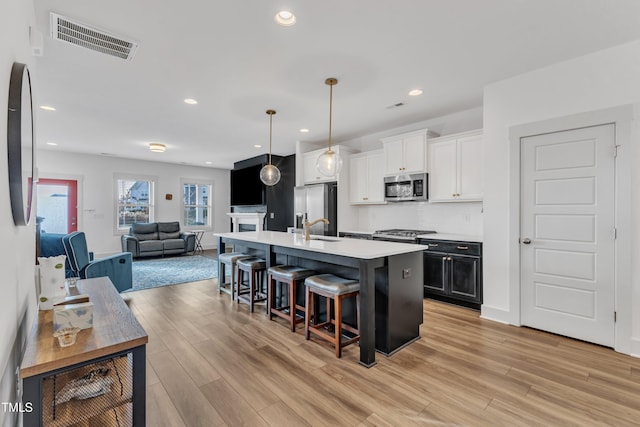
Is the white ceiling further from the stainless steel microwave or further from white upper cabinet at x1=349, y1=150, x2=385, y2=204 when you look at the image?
the stainless steel microwave

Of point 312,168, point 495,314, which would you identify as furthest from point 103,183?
point 495,314

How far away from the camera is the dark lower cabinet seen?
11.7ft

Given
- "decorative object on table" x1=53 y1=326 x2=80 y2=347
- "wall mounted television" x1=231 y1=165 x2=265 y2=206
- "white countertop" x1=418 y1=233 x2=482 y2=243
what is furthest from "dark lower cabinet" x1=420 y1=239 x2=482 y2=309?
"wall mounted television" x1=231 y1=165 x2=265 y2=206

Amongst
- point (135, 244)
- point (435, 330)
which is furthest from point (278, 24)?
point (135, 244)

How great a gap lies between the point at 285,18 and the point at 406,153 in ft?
9.44

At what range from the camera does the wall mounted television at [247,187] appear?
7.75 m

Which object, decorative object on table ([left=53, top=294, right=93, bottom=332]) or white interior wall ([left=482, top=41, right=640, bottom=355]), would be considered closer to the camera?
decorative object on table ([left=53, top=294, right=93, bottom=332])

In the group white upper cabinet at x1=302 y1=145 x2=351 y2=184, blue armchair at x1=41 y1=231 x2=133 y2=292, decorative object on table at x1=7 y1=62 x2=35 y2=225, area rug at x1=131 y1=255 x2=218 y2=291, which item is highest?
white upper cabinet at x1=302 y1=145 x2=351 y2=184

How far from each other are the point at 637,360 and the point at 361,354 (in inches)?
A: 89.9

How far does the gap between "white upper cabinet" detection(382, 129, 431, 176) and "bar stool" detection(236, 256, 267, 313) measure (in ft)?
8.27

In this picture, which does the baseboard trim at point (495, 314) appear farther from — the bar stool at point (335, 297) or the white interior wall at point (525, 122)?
the bar stool at point (335, 297)

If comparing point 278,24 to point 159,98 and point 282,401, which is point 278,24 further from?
point 282,401

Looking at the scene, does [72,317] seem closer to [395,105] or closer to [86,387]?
[86,387]

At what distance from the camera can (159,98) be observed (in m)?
3.75
